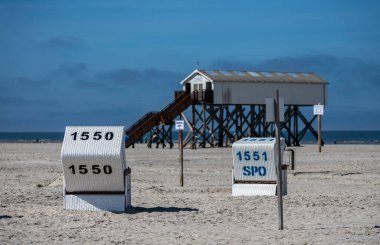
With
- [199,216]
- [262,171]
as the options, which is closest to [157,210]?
[199,216]

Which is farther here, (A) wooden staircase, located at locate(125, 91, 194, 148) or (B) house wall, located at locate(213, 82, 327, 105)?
(B) house wall, located at locate(213, 82, 327, 105)

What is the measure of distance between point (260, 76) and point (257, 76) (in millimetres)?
264

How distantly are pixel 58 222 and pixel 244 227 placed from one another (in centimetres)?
313

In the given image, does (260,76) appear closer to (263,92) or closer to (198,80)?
(263,92)

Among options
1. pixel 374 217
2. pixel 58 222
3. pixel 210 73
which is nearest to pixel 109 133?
pixel 58 222

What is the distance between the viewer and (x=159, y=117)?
5534cm

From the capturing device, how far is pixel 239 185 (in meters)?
19.1

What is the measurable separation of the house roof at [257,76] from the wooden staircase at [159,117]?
1.83m

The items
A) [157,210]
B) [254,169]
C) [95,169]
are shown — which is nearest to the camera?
[95,169]

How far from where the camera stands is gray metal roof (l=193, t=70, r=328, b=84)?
56219 millimetres

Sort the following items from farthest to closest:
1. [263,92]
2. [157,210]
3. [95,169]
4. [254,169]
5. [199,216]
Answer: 1. [263,92]
2. [254,169]
3. [157,210]
4. [95,169]
5. [199,216]

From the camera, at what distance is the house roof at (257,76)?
56.2 metres

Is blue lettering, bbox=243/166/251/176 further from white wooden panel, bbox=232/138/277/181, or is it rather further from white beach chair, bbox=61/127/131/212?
white beach chair, bbox=61/127/131/212

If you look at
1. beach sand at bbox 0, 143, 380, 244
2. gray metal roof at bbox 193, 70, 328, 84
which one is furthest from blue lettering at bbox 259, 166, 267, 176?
gray metal roof at bbox 193, 70, 328, 84
